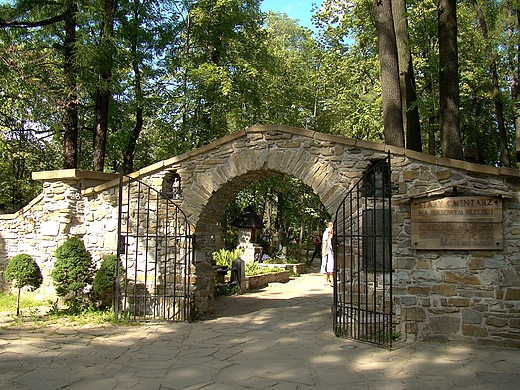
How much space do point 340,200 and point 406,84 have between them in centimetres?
377

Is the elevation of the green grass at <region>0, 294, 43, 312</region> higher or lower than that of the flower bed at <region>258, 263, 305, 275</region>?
lower

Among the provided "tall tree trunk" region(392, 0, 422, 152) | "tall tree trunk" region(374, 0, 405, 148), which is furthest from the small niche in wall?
"tall tree trunk" region(392, 0, 422, 152)

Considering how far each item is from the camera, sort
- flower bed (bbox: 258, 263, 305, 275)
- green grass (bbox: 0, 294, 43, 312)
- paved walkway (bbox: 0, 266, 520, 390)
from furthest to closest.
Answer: flower bed (bbox: 258, 263, 305, 275)
green grass (bbox: 0, 294, 43, 312)
paved walkway (bbox: 0, 266, 520, 390)

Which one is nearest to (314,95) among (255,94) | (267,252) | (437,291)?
(255,94)

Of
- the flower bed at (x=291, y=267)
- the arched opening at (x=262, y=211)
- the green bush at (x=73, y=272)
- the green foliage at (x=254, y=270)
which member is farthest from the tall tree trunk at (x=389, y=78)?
the flower bed at (x=291, y=267)

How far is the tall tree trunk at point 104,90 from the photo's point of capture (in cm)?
1143

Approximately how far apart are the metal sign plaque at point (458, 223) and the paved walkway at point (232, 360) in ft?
4.41

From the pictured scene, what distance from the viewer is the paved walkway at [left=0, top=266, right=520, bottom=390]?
15.1 feet

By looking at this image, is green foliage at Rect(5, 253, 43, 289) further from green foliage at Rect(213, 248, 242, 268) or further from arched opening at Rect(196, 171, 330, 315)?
green foliage at Rect(213, 248, 242, 268)

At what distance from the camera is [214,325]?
7527 millimetres

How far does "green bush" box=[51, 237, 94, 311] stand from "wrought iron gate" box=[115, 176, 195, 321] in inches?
Result: 25.2

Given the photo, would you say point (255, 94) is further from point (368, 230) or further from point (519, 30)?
point (368, 230)

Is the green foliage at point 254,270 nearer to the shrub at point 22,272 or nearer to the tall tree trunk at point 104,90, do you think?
the tall tree trunk at point 104,90

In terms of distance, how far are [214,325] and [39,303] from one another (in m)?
3.94
